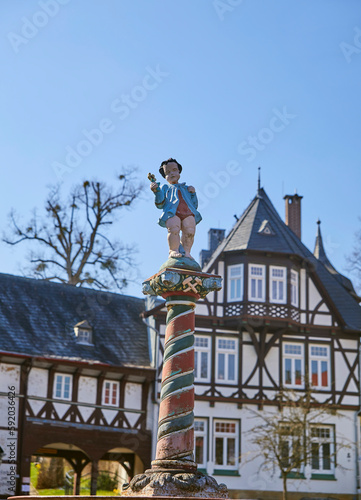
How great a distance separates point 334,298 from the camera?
112ft

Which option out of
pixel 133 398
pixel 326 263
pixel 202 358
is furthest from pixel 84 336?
pixel 326 263

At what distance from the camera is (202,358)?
1206 inches

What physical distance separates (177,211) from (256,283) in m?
19.1

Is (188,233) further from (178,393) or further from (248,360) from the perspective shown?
(248,360)

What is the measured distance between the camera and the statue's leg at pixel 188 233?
12414mm

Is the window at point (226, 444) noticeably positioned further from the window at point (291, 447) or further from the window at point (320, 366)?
the window at point (320, 366)

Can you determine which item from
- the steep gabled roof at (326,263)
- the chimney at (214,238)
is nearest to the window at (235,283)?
the steep gabled roof at (326,263)

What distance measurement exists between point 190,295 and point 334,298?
22.9 metres

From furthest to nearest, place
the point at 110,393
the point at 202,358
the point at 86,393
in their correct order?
1. the point at 202,358
2. the point at 110,393
3. the point at 86,393

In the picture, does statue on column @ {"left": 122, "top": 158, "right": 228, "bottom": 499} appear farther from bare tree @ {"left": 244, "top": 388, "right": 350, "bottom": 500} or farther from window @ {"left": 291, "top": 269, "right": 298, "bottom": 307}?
window @ {"left": 291, "top": 269, "right": 298, "bottom": 307}

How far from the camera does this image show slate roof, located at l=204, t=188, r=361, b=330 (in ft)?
104

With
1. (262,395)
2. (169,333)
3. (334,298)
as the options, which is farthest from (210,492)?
(334,298)

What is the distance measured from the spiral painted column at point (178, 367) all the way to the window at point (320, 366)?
66.4 ft

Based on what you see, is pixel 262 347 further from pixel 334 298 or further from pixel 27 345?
pixel 27 345
